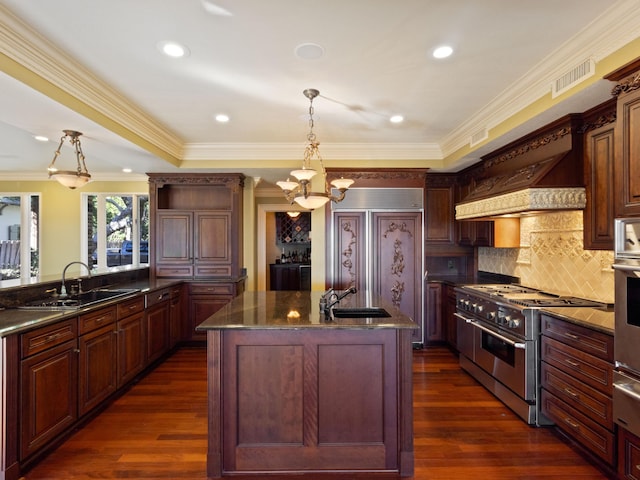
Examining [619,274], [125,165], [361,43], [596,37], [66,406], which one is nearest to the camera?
[619,274]

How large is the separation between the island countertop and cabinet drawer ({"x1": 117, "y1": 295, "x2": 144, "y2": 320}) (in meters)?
1.15

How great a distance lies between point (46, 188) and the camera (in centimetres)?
593

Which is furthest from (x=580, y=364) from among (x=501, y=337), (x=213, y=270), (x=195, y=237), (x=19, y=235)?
(x=19, y=235)

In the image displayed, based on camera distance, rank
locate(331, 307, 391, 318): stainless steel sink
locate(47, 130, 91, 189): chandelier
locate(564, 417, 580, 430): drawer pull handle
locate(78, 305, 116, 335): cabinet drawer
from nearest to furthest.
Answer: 1. locate(564, 417, 580, 430): drawer pull handle
2. locate(331, 307, 391, 318): stainless steel sink
3. locate(78, 305, 116, 335): cabinet drawer
4. locate(47, 130, 91, 189): chandelier

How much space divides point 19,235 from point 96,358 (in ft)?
15.9

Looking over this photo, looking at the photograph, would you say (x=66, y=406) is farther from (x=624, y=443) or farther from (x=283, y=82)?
(x=624, y=443)

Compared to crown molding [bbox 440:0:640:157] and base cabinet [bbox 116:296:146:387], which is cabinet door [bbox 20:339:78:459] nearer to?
base cabinet [bbox 116:296:146:387]

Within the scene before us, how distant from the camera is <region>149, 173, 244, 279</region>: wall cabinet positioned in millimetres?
4742

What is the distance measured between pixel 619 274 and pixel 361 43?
6.47 feet

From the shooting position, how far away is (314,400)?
2.06m

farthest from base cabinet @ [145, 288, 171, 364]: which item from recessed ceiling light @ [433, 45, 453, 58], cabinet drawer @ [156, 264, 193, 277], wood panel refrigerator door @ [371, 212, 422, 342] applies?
recessed ceiling light @ [433, 45, 453, 58]

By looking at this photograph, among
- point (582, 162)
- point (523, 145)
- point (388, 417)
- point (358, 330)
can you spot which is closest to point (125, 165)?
point (358, 330)

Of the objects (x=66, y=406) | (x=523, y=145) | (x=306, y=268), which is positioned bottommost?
(x=66, y=406)

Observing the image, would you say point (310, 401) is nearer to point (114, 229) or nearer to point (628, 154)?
point (628, 154)
